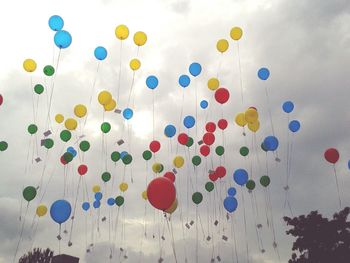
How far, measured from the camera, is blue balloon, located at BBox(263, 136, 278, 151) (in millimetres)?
9695

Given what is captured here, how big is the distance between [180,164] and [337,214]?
4486 mm

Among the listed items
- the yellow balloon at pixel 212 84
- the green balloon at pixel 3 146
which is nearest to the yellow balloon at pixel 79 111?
the green balloon at pixel 3 146

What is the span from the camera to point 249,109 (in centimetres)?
966

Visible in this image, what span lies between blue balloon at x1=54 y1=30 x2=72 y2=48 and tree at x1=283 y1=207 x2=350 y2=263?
7573 millimetres

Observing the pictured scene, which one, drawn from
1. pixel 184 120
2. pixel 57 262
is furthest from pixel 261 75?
pixel 57 262

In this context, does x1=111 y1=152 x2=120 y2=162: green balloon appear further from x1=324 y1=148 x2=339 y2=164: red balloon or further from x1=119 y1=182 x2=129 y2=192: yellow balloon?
x1=324 y1=148 x2=339 y2=164: red balloon

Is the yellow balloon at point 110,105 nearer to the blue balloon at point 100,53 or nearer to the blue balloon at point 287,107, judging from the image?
the blue balloon at point 100,53

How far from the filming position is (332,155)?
387 inches

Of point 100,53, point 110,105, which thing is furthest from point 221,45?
point 110,105

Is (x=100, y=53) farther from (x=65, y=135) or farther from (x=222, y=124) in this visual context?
(x=222, y=124)

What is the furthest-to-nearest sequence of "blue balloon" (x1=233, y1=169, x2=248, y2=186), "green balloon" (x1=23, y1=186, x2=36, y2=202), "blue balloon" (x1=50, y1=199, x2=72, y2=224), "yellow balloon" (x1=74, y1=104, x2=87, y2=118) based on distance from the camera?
"blue balloon" (x1=233, y1=169, x2=248, y2=186) < "yellow balloon" (x1=74, y1=104, x2=87, y2=118) < "green balloon" (x1=23, y1=186, x2=36, y2=202) < "blue balloon" (x1=50, y1=199, x2=72, y2=224)

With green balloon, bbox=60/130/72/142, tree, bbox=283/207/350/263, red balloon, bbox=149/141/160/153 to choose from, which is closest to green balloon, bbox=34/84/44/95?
green balloon, bbox=60/130/72/142

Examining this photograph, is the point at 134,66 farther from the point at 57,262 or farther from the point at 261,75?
the point at 57,262

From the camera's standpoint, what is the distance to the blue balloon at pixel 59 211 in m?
7.83
